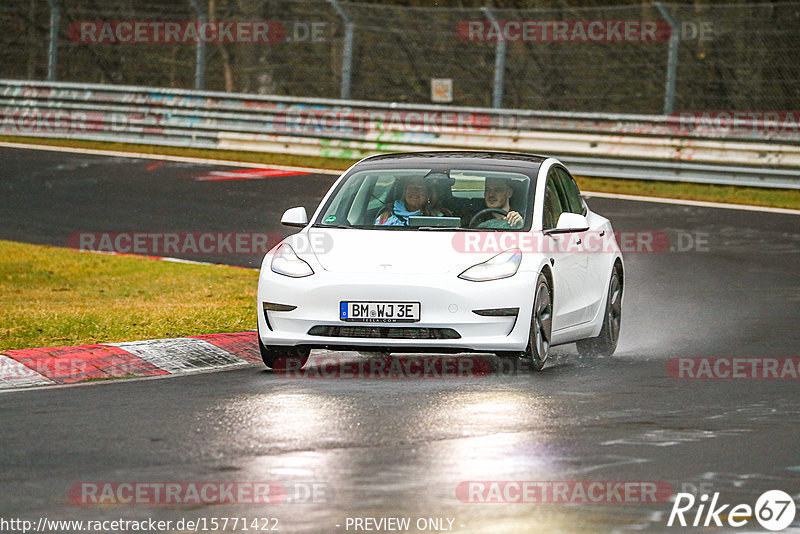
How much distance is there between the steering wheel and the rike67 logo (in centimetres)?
444

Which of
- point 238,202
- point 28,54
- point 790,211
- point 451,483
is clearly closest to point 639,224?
point 790,211

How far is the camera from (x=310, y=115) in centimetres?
2695

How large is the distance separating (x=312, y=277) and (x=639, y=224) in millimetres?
10763

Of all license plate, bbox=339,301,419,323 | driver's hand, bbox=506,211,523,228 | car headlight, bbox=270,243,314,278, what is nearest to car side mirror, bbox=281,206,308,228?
car headlight, bbox=270,243,314,278

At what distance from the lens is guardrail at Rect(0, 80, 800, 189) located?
23.8 meters

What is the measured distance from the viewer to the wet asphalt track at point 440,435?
6.33 m

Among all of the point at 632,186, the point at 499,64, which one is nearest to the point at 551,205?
the point at 632,186

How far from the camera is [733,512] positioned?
6.31 m

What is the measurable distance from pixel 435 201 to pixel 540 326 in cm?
131

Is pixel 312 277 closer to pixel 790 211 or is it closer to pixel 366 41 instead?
pixel 790 211

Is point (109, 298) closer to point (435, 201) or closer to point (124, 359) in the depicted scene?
point (124, 359)
